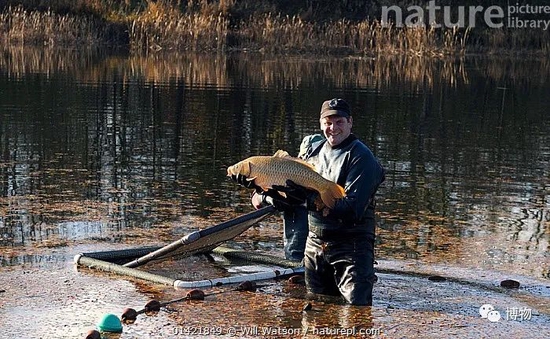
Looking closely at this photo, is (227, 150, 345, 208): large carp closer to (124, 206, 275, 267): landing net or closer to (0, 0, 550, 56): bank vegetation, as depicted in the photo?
(124, 206, 275, 267): landing net

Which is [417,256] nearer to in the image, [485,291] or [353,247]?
[485,291]

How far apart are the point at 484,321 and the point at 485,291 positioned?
92 cm

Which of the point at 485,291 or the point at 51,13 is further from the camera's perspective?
the point at 51,13

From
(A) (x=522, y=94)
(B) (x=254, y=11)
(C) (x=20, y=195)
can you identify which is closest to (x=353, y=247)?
(C) (x=20, y=195)

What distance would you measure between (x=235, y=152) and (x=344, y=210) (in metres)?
8.60

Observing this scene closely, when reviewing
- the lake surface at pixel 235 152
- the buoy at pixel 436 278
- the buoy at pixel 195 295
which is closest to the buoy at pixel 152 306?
the buoy at pixel 195 295

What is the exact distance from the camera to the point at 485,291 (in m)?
8.95

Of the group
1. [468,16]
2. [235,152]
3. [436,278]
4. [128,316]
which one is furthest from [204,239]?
[468,16]

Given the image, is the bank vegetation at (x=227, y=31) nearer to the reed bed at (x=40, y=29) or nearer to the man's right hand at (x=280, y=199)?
the reed bed at (x=40, y=29)

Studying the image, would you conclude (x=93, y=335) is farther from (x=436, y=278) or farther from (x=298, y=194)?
(x=436, y=278)

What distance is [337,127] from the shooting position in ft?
26.2

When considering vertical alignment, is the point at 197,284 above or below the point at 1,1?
below

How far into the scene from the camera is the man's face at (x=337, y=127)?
7.96 metres

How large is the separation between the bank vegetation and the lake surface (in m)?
6.40
